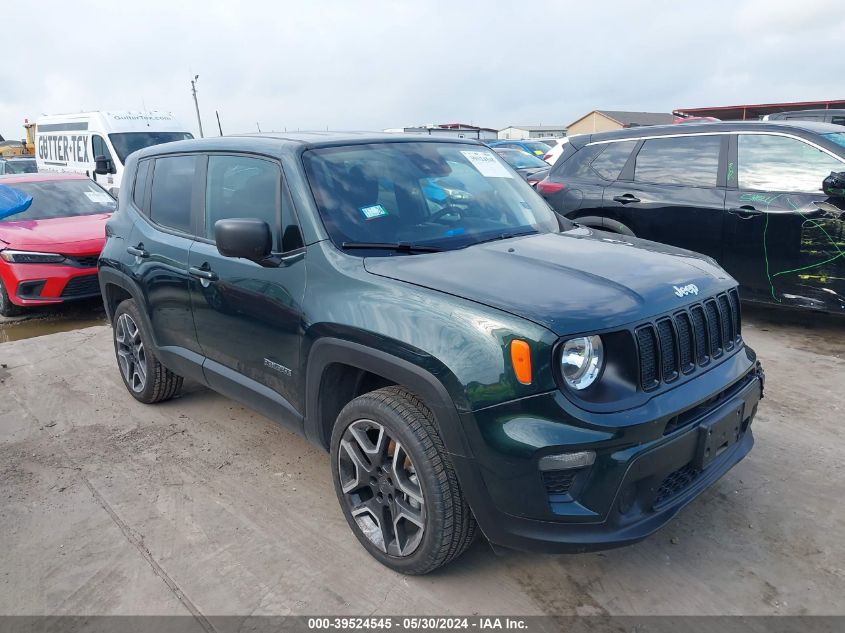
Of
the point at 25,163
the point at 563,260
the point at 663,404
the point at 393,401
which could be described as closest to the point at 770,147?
the point at 563,260

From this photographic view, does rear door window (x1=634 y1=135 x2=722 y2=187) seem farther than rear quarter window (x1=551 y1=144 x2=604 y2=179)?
No

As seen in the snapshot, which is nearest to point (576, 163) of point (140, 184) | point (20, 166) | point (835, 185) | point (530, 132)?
point (835, 185)

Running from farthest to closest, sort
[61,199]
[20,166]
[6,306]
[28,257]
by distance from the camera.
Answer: [20,166]
[61,199]
[6,306]
[28,257]

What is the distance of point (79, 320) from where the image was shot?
7504mm

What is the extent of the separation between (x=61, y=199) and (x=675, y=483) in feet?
27.4

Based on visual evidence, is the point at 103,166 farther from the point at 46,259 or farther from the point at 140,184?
the point at 140,184

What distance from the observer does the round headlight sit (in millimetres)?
2281

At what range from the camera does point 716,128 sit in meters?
5.73

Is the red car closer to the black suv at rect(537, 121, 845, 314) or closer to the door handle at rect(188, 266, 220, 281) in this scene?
the door handle at rect(188, 266, 220, 281)

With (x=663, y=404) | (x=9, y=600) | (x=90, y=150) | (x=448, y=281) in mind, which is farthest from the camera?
(x=90, y=150)

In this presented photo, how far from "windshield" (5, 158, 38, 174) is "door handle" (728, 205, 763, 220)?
20984 millimetres

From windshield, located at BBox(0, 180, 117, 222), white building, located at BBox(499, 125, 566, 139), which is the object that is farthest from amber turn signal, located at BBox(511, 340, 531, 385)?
white building, located at BBox(499, 125, 566, 139)

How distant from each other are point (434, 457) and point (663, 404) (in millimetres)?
850

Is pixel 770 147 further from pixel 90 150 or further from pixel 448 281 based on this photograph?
pixel 90 150
